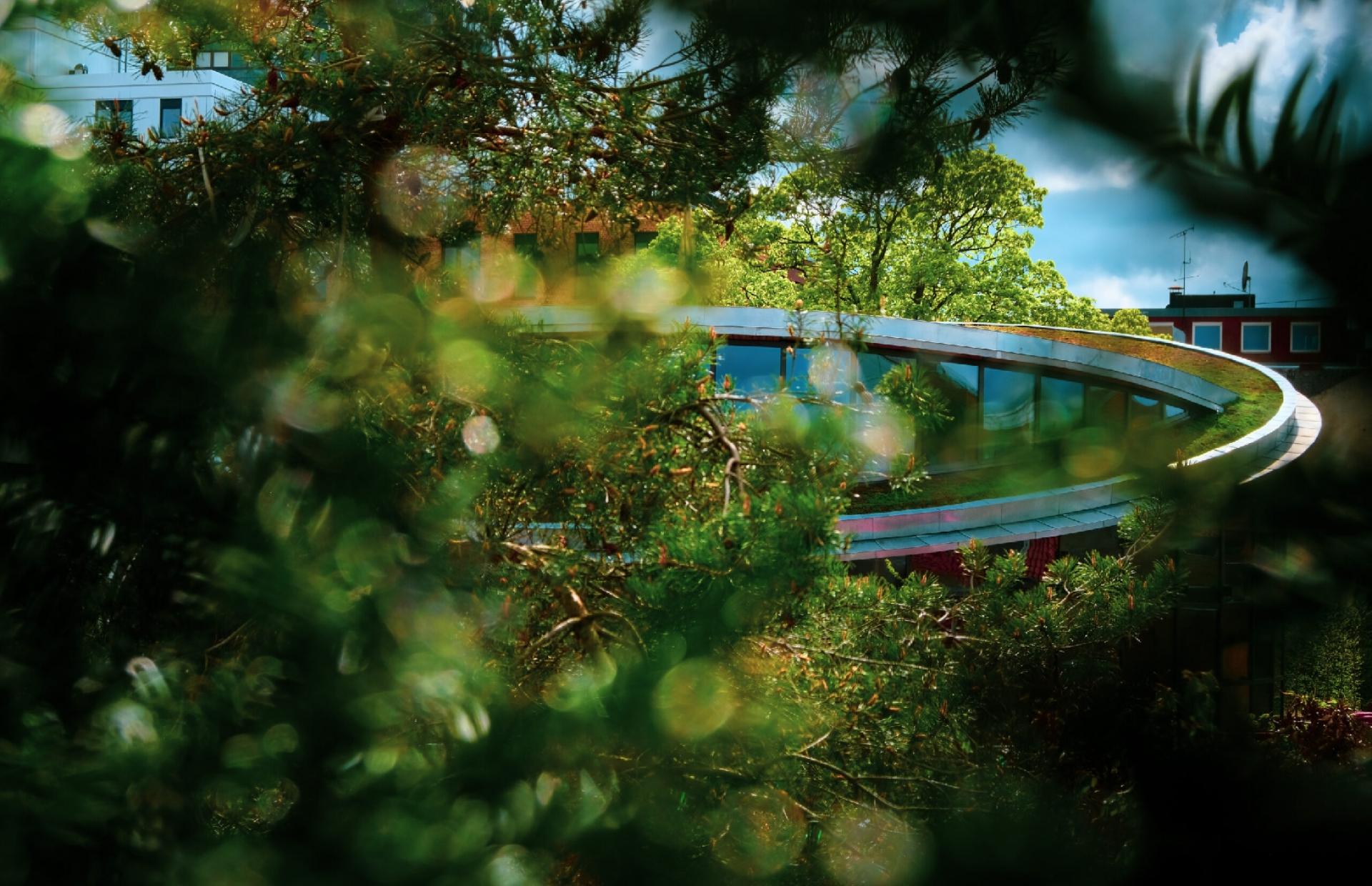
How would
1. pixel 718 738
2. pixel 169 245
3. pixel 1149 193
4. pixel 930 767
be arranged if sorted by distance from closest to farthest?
1. pixel 1149 193
2. pixel 718 738
3. pixel 169 245
4. pixel 930 767

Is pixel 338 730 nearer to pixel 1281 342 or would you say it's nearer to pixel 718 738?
pixel 718 738

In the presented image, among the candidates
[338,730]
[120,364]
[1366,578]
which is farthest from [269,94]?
[1366,578]

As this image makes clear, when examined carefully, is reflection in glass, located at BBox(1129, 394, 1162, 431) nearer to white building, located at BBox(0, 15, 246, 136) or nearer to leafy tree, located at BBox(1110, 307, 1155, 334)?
white building, located at BBox(0, 15, 246, 136)

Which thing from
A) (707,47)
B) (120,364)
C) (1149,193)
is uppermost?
(707,47)

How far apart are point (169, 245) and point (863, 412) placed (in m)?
2.11

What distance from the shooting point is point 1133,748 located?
3.64 ft

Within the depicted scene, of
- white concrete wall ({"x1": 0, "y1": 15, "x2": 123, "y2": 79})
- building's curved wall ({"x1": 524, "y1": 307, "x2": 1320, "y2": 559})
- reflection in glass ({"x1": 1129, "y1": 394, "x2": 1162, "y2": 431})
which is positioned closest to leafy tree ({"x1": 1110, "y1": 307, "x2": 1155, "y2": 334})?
building's curved wall ({"x1": 524, "y1": 307, "x2": 1320, "y2": 559})

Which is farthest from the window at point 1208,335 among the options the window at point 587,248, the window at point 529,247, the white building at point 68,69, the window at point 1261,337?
the white building at point 68,69

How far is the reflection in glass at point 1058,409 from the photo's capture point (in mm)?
1111

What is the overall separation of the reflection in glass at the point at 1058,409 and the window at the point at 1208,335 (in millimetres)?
38340

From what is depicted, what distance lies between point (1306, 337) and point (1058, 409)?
0.81 ft

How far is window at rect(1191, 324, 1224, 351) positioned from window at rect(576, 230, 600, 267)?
35619mm

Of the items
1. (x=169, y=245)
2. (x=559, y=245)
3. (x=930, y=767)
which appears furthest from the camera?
(x=559, y=245)

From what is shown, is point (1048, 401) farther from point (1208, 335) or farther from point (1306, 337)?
point (1208, 335)
